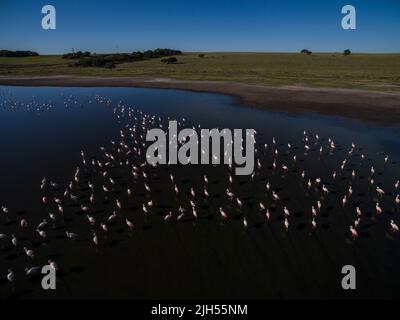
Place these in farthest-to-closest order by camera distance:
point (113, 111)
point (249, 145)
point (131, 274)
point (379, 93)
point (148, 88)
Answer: point (148, 88), point (379, 93), point (113, 111), point (249, 145), point (131, 274)

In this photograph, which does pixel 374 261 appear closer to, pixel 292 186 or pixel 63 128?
pixel 292 186

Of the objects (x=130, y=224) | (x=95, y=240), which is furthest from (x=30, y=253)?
(x=130, y=224)

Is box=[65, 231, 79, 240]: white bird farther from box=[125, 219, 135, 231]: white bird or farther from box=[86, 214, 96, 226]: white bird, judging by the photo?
box=[125, 219, 135, 231]: white bird

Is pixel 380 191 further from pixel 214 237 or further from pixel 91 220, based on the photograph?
pixel 91 220

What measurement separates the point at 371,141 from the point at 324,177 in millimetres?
13489

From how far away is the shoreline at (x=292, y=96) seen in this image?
54.5m

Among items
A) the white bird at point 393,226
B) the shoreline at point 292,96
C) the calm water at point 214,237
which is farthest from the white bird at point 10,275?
the shoreline at point 292,96

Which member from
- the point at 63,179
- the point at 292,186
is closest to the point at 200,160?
the point at 292,186

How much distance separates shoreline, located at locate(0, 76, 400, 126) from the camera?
5446cm

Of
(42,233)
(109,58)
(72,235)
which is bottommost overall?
(72,235)

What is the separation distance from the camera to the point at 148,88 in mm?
85250

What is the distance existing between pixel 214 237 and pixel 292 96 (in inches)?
2115

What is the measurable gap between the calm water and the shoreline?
48.9 feet

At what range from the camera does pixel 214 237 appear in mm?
21797
